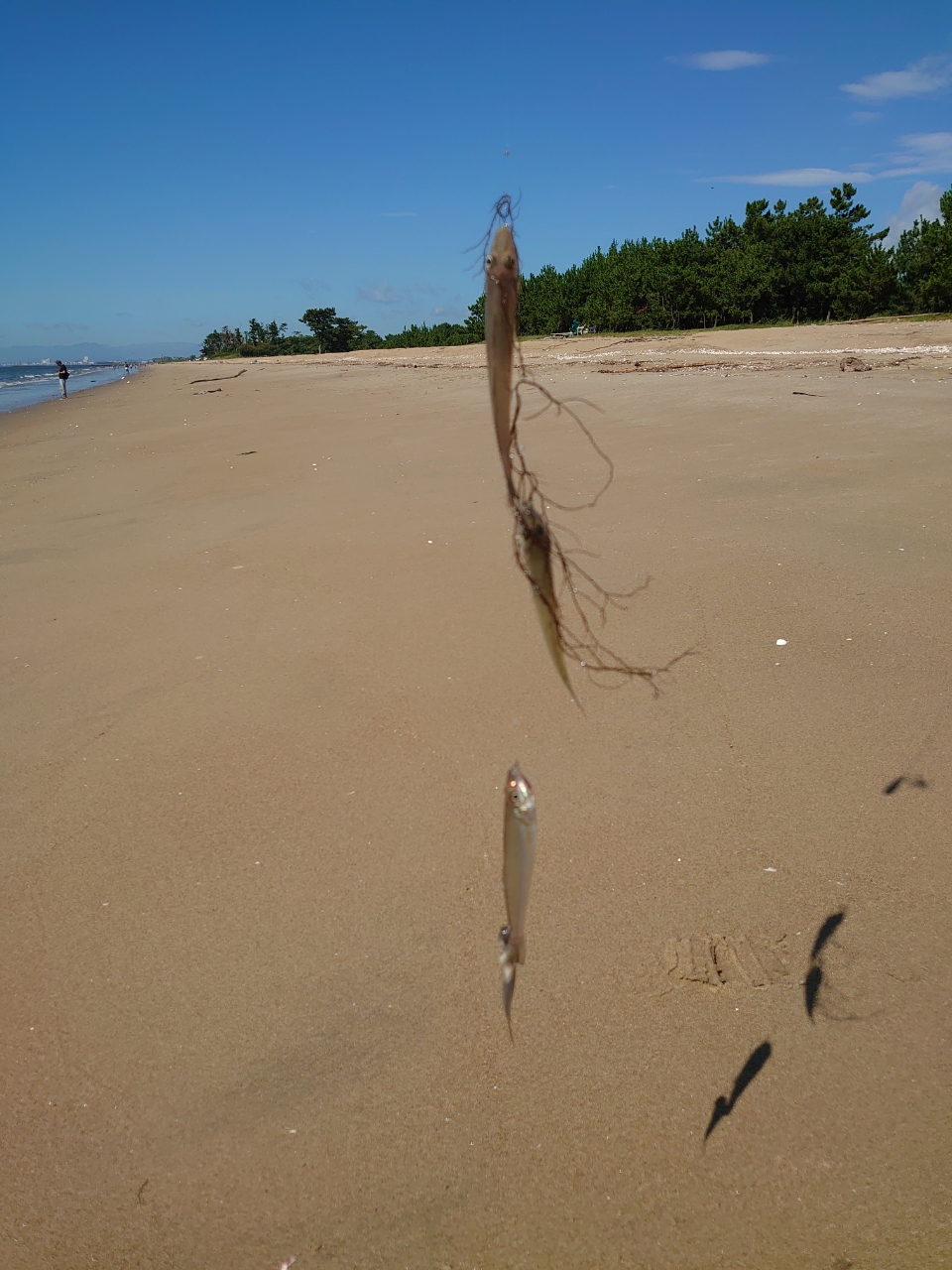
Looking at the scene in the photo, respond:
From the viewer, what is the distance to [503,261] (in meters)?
0.95

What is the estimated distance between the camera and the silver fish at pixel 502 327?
893 millimetres

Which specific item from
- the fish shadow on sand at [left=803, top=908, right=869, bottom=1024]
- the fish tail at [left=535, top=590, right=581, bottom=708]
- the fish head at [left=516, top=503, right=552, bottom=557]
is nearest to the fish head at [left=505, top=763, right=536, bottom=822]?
the fish tail at [left=535, top=590, right=581, bottom=708]

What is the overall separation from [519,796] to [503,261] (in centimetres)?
63

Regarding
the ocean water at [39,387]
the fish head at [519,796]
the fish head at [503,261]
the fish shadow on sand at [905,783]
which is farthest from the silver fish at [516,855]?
the ocean water at [39,387]

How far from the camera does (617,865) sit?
3105 mm

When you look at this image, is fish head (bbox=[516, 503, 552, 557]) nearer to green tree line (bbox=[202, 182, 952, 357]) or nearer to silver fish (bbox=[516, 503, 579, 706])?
silver fish (bbox=[516, 503, 579, 706])

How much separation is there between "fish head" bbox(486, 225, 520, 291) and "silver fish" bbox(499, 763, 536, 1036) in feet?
1.84

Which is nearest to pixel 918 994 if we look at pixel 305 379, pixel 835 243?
pixel 305 379

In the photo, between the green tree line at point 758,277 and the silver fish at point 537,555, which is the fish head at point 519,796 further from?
the green tree line at point 758,277

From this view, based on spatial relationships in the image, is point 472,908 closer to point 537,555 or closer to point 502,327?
point 537,555

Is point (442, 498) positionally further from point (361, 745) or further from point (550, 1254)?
point (550, 1254)

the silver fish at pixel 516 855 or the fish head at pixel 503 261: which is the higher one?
the fish head at pixel 503 261

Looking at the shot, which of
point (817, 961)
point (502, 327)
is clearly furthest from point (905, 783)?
point (502, 327)

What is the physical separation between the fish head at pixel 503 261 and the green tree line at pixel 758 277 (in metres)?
30.6
